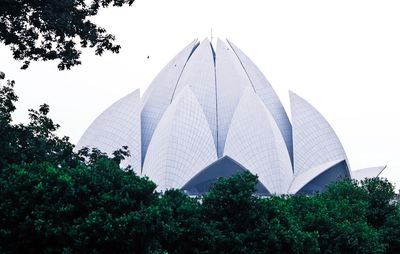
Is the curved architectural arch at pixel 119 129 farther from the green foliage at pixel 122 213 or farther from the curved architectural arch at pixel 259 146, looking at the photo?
the green foliage at pixel 122 213

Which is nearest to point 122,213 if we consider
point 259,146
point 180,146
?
point 180,146

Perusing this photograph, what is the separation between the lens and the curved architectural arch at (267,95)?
113 ft

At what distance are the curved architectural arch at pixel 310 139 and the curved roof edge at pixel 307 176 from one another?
1.83 feet

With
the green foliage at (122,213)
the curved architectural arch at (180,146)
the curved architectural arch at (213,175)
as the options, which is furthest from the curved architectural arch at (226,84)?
the green foliage at (122,213)

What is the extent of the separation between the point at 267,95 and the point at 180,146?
895 cm

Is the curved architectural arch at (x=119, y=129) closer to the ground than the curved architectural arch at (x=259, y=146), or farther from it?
farther from it

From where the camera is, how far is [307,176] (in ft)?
99.3

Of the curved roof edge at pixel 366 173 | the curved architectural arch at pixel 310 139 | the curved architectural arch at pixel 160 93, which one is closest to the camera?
the curved architectural arch at pixel 310 139

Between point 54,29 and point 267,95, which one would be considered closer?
point 54,29

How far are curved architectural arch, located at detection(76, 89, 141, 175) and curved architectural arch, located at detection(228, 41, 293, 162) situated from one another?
762cm

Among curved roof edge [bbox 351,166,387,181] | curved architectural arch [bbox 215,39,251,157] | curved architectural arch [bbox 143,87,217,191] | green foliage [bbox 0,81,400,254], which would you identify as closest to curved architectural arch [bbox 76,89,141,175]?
curved architectural arch [bbox 143,87,217,191]

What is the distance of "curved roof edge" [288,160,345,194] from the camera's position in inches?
1163

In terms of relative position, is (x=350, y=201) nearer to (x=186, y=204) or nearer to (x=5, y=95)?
(x=186, y=204)

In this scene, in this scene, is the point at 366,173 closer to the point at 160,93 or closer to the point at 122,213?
the point at 160,93
